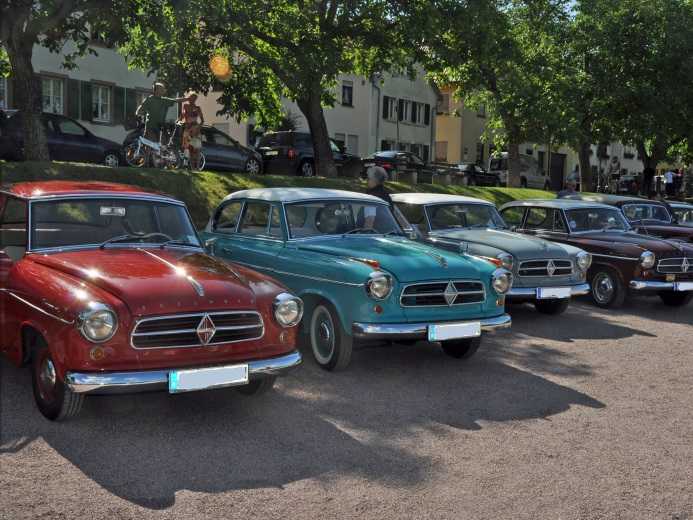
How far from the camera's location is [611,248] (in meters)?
12.4

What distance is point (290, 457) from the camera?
547cm

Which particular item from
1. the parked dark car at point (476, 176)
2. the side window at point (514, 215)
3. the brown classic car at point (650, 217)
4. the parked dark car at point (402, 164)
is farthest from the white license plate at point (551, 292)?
the parked dark car at point (476, 176)

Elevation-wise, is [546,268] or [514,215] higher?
[514,215]

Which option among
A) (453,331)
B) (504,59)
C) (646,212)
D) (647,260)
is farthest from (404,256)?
(504,59)

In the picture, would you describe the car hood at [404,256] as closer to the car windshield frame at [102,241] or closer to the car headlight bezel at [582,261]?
the car windshield frame at [102,241]

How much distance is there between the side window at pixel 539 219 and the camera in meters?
13.4

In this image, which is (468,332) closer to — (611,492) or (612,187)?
(611,492)

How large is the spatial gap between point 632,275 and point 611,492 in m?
7.70

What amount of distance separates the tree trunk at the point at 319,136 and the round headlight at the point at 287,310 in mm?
17791

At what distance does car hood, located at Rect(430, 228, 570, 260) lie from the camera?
11.0 m

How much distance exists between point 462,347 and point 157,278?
3.68 m

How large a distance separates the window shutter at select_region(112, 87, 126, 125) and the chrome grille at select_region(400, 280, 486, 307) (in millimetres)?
27626

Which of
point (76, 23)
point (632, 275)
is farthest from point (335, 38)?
point (632, 275)

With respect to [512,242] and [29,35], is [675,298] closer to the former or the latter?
[512,242]
